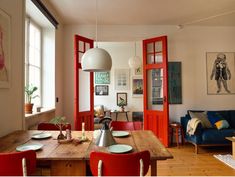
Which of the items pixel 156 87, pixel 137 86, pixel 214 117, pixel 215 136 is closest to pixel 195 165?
pixel 215 136

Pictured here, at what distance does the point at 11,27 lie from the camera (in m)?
2.28

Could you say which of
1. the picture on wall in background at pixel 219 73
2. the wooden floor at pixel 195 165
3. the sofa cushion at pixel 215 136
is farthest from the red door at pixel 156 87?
the picture on wall in background at pixel 219 73

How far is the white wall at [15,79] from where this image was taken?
2.15 m

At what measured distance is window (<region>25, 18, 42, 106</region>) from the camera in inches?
131

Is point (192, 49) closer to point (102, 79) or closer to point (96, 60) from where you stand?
point (102, 79)

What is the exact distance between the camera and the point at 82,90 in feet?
14.3

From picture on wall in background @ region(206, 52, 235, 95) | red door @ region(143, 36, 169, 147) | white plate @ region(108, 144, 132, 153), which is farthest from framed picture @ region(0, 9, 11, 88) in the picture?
picture on wall in background @ region(206, 52, 235, 95)

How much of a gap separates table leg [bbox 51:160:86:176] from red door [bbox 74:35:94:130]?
2.54m

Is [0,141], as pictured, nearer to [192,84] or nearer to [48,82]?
[48,82]

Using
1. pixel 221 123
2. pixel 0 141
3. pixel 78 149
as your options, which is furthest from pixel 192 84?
pixel 0 141

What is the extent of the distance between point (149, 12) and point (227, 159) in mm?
3138

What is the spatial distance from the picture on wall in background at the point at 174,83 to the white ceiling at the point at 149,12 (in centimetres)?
103

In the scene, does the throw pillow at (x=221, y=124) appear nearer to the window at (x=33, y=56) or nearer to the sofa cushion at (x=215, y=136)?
the sofa cushion at (x=215, y=136)

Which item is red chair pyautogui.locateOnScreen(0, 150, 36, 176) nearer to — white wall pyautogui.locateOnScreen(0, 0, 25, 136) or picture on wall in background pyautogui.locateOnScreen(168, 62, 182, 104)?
white wall pyautogui.locateOnScreen(0, 0, 25, 136)
